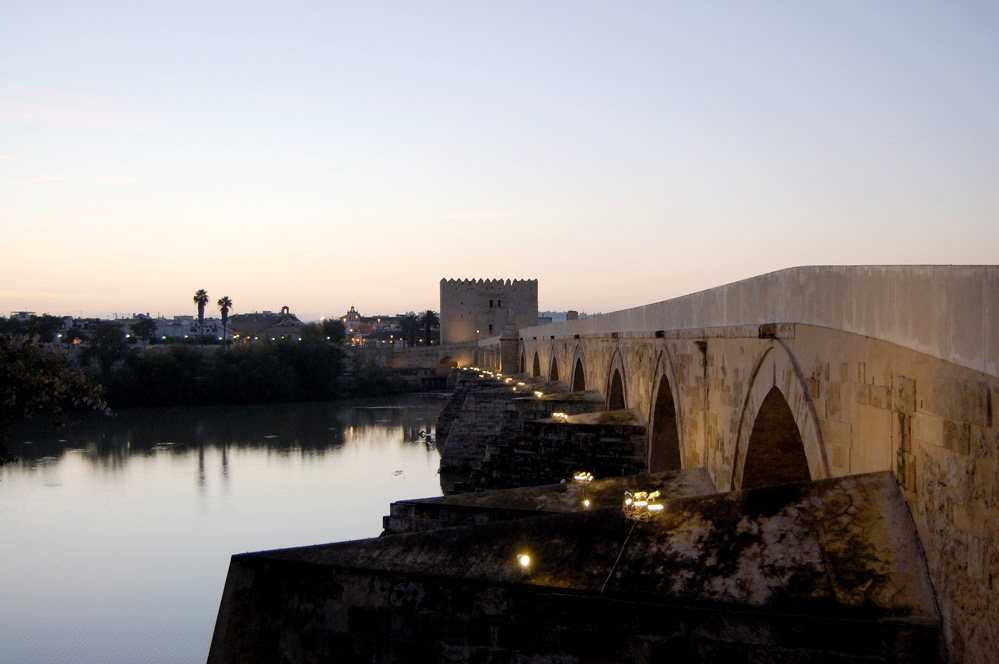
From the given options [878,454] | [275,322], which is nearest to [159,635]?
[878,454]

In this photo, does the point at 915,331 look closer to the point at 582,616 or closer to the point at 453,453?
the point at 582,616

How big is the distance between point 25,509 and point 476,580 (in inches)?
525

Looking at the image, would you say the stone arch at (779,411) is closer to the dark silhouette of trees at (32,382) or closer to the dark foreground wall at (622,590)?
the dark foreground wall at (622,590)

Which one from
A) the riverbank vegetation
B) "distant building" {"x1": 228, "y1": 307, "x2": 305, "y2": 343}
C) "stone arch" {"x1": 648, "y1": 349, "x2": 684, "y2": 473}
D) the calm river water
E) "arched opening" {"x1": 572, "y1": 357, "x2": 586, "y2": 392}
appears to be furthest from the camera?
"distant building" {"x1": 228, "y1": 307, "x2": 305, "y2": 343}

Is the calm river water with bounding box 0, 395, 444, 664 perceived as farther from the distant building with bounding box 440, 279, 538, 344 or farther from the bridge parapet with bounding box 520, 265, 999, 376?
the distant building with bounding box 440, 279, 538, 344

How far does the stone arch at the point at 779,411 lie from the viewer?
3.29 metres

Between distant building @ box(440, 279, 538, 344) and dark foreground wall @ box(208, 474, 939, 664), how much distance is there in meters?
38.7

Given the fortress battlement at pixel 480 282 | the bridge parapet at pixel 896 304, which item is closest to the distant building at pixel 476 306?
the fortress battlement at pixel 480 282

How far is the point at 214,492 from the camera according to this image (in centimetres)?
1529

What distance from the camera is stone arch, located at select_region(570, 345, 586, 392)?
13.6 metres

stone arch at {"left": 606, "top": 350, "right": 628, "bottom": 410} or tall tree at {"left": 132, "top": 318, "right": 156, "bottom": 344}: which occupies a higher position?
tall tree at {"left": 132, "top": 318, "right": 156, "bottom": 344}

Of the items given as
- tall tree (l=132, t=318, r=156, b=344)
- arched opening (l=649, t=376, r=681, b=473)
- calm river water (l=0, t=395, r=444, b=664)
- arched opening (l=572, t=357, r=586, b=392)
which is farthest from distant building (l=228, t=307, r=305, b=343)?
arched opening (l=649, t=376, r=681, b=473)

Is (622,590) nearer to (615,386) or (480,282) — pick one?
(615,386)

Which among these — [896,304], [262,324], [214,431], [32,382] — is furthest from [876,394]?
[262,324]
